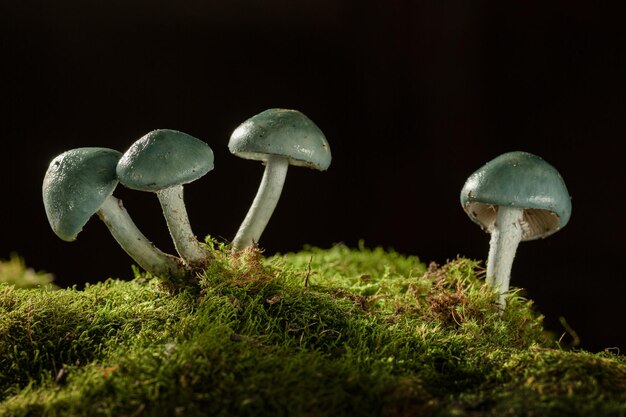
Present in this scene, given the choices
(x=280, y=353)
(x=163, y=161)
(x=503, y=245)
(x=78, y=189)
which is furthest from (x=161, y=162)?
(x=503, y=245)

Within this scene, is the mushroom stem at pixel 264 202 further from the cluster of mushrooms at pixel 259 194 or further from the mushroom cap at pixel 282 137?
the mushroom cap at pixel 282 137

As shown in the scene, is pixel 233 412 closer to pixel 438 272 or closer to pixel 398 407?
pixel 398 407

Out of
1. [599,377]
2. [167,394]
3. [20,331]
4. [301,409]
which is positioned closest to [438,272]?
[599,377]

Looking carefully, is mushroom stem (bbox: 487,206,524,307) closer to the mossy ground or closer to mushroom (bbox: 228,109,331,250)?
the mossy ground

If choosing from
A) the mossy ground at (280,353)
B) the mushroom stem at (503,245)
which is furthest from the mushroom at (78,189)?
the mushroom stem at (503,245)

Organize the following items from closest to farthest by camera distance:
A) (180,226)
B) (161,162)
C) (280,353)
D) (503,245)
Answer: (280,353), (161,162), (180,226), (503,245)

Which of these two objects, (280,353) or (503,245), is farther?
(503,245)

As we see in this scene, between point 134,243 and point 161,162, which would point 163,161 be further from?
point 134,243

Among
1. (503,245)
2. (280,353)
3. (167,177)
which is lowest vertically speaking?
(280,353)
